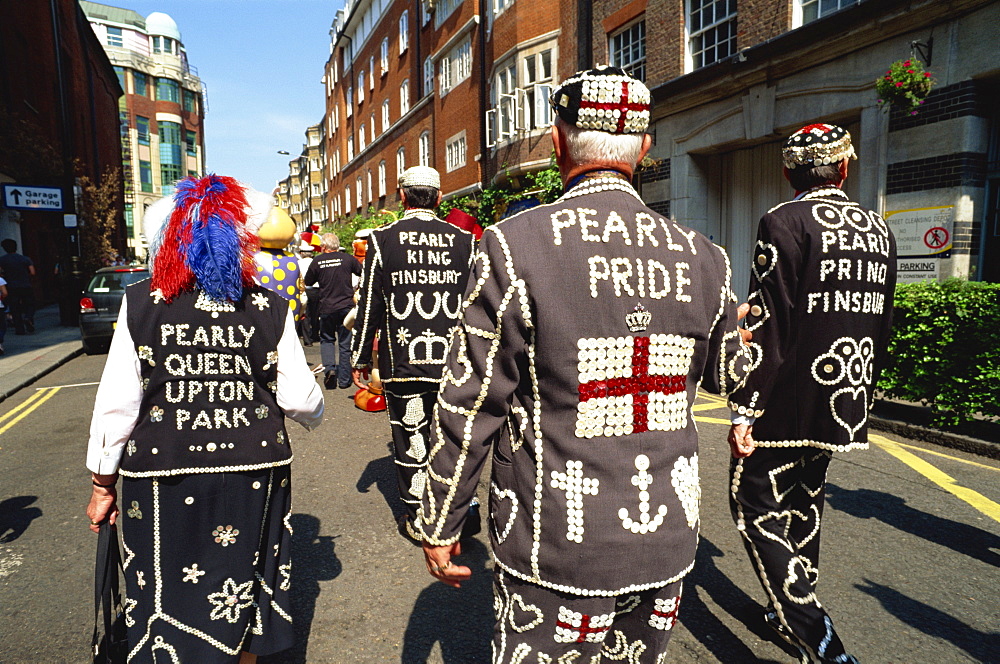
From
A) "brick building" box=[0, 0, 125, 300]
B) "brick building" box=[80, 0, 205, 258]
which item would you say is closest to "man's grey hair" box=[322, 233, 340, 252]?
"brick building" box=[0, 0, 125, 300]

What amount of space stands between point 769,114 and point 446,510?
12187mm

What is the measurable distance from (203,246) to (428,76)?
93.4 feet

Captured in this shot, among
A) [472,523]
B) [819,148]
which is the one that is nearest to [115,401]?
[472,523]

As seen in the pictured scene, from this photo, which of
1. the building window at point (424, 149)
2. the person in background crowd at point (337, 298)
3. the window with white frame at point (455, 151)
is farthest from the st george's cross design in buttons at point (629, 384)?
the building window at point (424, 149)

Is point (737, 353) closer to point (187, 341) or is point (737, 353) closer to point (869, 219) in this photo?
point (869, 219)

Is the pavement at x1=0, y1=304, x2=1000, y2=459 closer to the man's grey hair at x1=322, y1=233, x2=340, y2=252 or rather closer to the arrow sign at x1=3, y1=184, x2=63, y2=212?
the arrow sign at x1=3, y1=184, x2=63, y2=212

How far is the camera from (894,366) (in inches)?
264

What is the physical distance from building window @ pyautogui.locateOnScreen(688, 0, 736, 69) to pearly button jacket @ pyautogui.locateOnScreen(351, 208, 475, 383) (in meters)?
11.2

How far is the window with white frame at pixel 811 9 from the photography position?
10586 millimetres

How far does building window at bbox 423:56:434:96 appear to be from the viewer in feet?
91.5

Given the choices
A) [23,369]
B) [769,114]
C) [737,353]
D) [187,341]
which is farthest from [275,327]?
[769,114]

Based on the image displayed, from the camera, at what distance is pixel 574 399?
5.15ft

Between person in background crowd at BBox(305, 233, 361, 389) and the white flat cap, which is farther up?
the white flat cap

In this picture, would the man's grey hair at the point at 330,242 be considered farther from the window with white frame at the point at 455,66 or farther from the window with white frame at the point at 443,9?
the window with white frame at the point at 443,9
